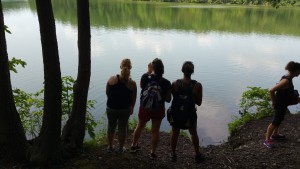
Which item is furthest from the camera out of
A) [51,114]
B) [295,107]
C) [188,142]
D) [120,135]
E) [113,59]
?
[113,59]

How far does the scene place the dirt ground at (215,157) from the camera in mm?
4828

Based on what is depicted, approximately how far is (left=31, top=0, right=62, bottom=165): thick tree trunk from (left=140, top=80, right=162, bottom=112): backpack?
132 cm

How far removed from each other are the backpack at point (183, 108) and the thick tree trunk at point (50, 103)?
178 centimetres

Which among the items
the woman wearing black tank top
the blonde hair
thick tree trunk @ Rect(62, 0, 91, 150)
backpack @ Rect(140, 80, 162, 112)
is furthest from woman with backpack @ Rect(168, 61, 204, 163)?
the woman wearing black tank top

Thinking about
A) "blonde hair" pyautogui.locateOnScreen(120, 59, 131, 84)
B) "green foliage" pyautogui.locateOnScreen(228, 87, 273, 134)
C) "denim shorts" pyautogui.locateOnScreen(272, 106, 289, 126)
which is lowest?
"green foliage" pyautogui.locateOnScreen(228, 87, 273, 134)

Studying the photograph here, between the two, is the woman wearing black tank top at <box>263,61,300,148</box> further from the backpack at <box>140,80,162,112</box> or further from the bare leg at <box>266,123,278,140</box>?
the backpack at <box>140,80,162,112</box>

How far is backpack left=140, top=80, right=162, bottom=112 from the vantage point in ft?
16.0

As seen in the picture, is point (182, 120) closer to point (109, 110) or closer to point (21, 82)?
point (109, 110)

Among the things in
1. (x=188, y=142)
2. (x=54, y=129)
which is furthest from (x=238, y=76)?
(x=54, y=129)

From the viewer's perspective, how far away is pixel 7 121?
14.6ft

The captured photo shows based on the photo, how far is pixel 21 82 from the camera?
14.8 m

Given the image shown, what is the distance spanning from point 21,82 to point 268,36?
28521 mm

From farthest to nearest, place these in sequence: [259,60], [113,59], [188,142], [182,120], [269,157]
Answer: [259,60], [113,59], [188,142], [269,157], [182,120]

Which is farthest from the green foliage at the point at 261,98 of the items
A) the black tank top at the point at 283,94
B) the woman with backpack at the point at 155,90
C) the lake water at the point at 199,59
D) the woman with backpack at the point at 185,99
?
the woman with backpack at the point at 155,90
